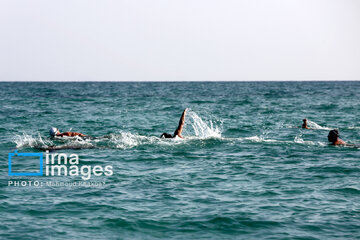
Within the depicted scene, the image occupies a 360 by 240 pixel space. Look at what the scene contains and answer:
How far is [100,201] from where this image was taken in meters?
11.4

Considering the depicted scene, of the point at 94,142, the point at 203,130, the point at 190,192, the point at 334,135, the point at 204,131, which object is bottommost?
the point at 190,192

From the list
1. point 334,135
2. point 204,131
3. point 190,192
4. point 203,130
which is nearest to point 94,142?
point 203,130

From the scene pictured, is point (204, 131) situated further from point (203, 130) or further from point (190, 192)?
point (190, 192)

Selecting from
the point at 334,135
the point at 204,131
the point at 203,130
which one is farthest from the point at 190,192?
the point at 204,131

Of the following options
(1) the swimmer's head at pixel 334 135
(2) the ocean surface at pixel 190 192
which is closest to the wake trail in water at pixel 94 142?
(2) the ocean surface at pixel 190 192

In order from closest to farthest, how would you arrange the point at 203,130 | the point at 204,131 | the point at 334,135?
the point at 334,135
the point at 203,130
the point at 204,131

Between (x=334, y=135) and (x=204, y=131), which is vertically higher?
(x=334, y=135)

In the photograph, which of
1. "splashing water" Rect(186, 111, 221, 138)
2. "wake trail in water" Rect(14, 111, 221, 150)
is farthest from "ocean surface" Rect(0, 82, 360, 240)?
"splashing water" Rect(186, 111, 221, 138)

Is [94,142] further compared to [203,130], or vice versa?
[203,130]

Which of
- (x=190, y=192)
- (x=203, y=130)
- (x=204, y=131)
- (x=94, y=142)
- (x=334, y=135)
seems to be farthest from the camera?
(x=204, y=131)

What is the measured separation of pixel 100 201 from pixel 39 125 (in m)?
19.2

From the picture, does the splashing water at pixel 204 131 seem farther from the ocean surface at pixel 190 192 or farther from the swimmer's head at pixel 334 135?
the swimmer's head at pixel 334 135

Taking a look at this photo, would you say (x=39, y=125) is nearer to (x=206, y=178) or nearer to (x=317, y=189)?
(x=206, y=178)

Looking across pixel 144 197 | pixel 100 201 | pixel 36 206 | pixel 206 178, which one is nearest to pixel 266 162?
pixel 206 178
